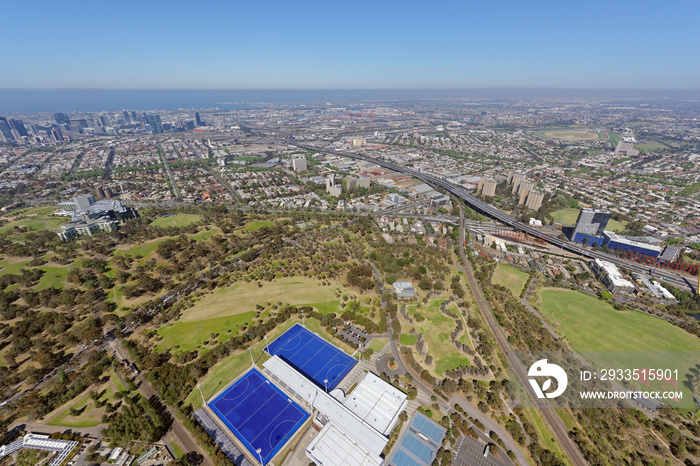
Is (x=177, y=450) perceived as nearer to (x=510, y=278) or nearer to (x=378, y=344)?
(x=378, y=344)

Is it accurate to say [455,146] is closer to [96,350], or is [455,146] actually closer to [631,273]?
[631,273]

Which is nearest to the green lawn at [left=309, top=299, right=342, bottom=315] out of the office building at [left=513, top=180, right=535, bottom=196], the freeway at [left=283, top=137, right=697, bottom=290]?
the freeway at [left=283, top=137, right=697, bottom=290]

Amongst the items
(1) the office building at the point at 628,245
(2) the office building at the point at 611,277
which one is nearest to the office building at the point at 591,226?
(1) the office building at the point at 628,245

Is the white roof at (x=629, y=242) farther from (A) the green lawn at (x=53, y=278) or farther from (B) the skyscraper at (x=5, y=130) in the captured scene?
(B) the skyscraper at (x=5, y=130)

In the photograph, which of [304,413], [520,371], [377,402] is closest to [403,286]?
[520,371]

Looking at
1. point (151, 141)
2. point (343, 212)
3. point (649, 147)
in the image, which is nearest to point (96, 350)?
point (343, 212)

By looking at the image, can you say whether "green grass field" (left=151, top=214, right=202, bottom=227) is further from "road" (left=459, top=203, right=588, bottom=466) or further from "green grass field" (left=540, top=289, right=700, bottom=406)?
"green grass field" (left=540, top=289, right=700, bottom=406)
